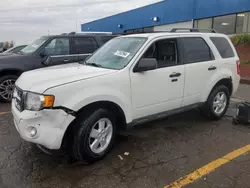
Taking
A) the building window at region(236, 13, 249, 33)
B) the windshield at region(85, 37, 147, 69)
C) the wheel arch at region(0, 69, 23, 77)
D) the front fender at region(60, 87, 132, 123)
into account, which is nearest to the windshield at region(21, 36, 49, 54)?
the wheel arch at region(0, 69, 23, 77)

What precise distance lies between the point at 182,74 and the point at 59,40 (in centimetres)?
419

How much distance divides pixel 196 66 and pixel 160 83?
3.14 ft

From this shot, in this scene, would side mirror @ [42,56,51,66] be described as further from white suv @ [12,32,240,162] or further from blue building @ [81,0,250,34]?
blue building @ [81,0,250,34]

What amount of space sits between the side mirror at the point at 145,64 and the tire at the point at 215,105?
1.83m

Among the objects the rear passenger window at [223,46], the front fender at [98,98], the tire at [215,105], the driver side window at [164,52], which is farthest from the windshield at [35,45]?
the tire at [215,105]

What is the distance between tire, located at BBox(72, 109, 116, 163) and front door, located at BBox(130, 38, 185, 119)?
0.55 meters

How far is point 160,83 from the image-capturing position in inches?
163

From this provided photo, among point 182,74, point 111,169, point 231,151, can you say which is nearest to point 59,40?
point 182,74

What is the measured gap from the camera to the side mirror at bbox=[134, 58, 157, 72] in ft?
12.4

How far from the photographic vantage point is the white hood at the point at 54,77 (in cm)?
324

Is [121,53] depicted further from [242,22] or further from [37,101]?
[242,22]

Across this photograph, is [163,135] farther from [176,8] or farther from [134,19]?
[134,19]

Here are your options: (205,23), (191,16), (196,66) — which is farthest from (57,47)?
(191,16)

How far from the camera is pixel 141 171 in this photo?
3.36 m
